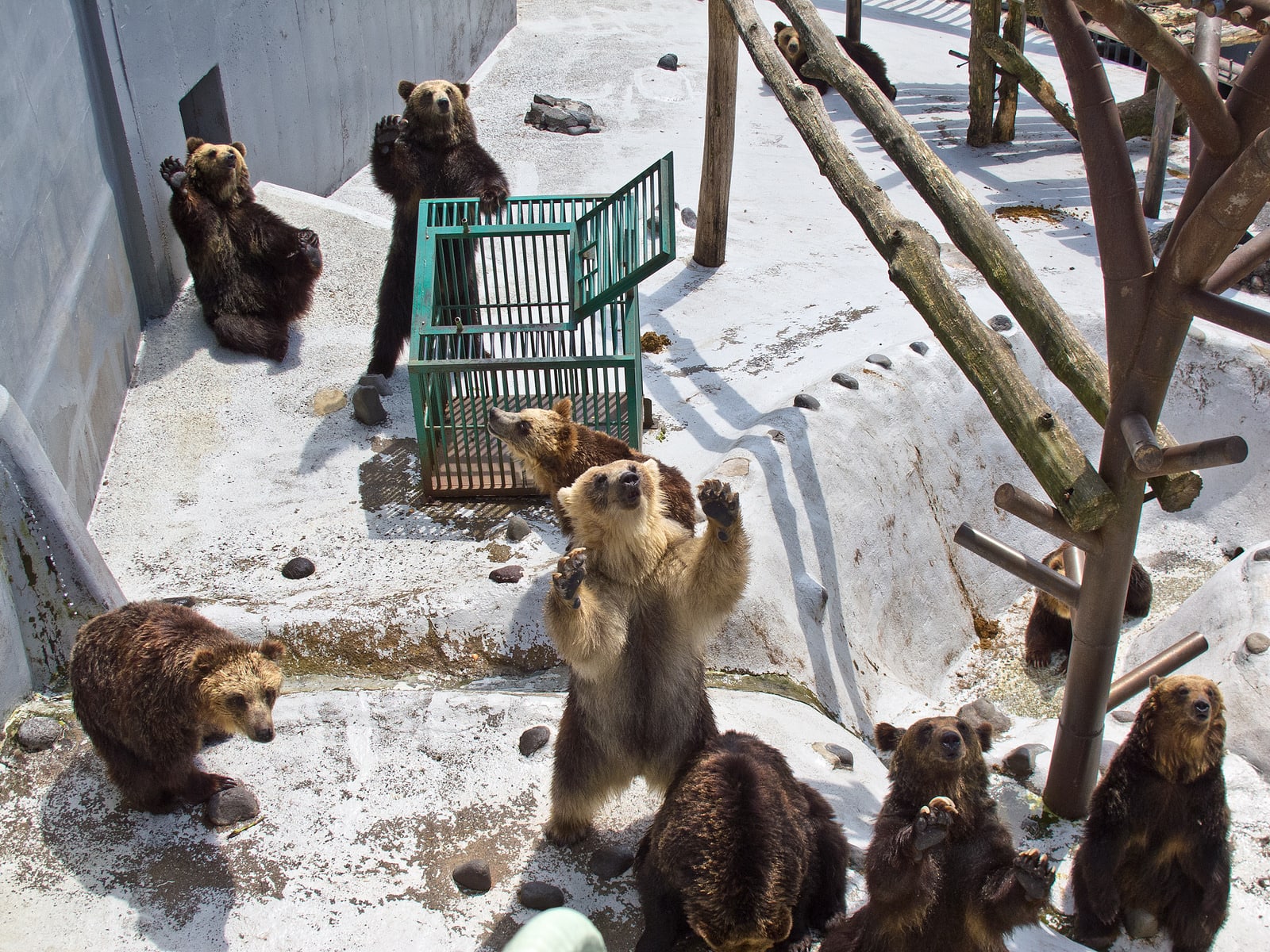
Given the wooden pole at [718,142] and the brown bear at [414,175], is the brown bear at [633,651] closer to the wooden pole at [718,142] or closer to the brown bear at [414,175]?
the brown bear at [414,175]

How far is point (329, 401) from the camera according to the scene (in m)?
7.43

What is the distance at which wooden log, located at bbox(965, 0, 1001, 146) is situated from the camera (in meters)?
11.7

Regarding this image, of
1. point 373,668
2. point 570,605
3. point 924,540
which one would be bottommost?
point 924,540

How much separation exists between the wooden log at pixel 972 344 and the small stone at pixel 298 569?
3345mm

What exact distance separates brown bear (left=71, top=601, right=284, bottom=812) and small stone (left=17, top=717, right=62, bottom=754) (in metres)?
0.40

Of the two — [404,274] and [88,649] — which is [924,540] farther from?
[88,649]

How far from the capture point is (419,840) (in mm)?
4227

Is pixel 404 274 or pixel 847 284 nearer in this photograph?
pixel 404 274

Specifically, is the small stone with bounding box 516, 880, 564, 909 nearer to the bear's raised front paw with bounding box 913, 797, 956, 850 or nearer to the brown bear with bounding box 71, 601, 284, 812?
the brown bear with bounding box 71, 601, 284, 812

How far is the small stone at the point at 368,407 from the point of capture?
23.6ft

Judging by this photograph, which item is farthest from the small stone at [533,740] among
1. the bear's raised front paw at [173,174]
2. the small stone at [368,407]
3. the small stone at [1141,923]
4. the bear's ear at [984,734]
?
the bear's raised front paw at [173,174]

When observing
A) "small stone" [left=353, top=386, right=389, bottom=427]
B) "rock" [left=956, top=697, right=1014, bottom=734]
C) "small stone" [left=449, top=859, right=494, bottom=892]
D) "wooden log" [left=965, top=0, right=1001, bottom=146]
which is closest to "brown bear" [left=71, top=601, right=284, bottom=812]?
"small stone" [left=449, top=859, right=494, bottom=892]

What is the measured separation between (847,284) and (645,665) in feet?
19.9

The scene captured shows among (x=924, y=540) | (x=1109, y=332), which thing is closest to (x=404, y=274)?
(x=924, y=540)
